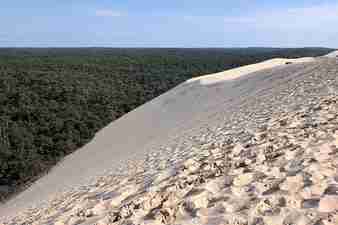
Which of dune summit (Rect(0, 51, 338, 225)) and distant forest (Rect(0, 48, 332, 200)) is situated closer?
dune summit (Rect(0, 51, 338, 225))

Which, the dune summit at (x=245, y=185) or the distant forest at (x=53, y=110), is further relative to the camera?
the distant forest at (x=53, y=110)

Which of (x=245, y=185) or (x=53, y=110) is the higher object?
(x=245, y=185)

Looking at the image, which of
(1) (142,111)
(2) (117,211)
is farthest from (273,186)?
(1) (142,111)

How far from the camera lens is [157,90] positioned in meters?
49.4

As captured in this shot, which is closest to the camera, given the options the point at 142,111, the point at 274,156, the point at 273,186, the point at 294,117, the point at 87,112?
the point at 273,186

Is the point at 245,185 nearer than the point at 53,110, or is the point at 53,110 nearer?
the point at 245,185

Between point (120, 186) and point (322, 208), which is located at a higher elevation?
point (322, 208)

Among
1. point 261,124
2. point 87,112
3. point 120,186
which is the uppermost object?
point 261,124

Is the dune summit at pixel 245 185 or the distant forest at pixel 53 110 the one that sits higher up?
the dune summit at pixel 245 185

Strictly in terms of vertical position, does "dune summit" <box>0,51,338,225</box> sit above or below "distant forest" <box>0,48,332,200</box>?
above

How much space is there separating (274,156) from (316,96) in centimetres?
539

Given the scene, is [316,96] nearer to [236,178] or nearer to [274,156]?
[274,156]

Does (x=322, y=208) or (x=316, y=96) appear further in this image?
(x=316, y=96)

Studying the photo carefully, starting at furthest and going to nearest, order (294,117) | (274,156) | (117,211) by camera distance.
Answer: (294,117) < (274,156) < (117,211)
